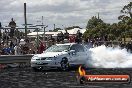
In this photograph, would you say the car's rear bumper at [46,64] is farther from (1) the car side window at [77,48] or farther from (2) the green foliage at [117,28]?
(2) the green foliage at [117,28]

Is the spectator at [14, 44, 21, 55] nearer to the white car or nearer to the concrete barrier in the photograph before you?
the concrete barrier

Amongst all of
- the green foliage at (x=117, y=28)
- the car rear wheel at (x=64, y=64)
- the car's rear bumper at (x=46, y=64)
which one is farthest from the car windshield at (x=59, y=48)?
the green foliage at (x=117, y=28)

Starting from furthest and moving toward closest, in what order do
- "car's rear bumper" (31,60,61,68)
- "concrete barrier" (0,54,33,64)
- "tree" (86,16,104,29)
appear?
"tree" (86,16,104,29), "concrete barrier" (0,54,33,64), "car's rear bumper" (31,60,61,68)

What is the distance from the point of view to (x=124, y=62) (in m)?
25.4

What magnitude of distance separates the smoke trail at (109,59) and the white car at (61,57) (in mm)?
1108

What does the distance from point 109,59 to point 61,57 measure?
15.0ft

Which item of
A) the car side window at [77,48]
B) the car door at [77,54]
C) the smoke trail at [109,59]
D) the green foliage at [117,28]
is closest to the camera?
the car door at [77,54]

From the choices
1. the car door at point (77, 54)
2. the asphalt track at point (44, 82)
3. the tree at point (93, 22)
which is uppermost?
the tree at point (93, 22)

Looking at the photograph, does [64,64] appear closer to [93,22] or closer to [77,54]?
[77,54]

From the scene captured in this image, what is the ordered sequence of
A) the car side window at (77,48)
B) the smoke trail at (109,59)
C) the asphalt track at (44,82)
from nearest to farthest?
the asphalt track at (44,82), the car side window at (77,48), the smoke trail at (109,59)

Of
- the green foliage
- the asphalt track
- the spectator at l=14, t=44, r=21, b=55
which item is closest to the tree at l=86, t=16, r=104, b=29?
the green foliage

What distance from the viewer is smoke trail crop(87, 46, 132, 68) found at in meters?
24.7

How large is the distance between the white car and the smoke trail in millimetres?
1108

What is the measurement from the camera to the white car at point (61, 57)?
72.1 feet
